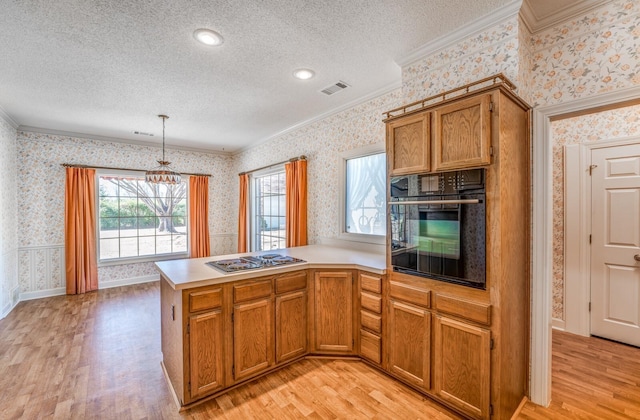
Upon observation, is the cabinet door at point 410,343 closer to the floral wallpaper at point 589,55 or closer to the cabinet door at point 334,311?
the cabinet door at point 334,311

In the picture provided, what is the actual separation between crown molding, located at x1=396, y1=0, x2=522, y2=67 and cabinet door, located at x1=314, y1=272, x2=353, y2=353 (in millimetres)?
1924

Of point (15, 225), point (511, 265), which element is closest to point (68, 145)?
point (15, 225)

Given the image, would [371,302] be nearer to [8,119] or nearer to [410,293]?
[410,293]

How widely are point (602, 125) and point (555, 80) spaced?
1607mm

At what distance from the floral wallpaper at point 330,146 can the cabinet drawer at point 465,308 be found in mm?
1794

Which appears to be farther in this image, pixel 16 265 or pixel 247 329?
pixel 16 265

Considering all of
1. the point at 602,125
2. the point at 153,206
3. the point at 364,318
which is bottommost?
the point at 364,318

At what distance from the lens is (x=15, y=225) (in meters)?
4.22

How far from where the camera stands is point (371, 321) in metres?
2.44

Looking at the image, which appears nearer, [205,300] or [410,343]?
[205,300]

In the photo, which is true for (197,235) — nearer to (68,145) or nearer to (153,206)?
(153,206)

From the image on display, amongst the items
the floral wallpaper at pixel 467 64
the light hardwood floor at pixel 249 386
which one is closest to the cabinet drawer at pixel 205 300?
the light hardwood floor at pixel 249 386

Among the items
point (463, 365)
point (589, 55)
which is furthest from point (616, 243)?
point (463, 365)

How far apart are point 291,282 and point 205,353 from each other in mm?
827
